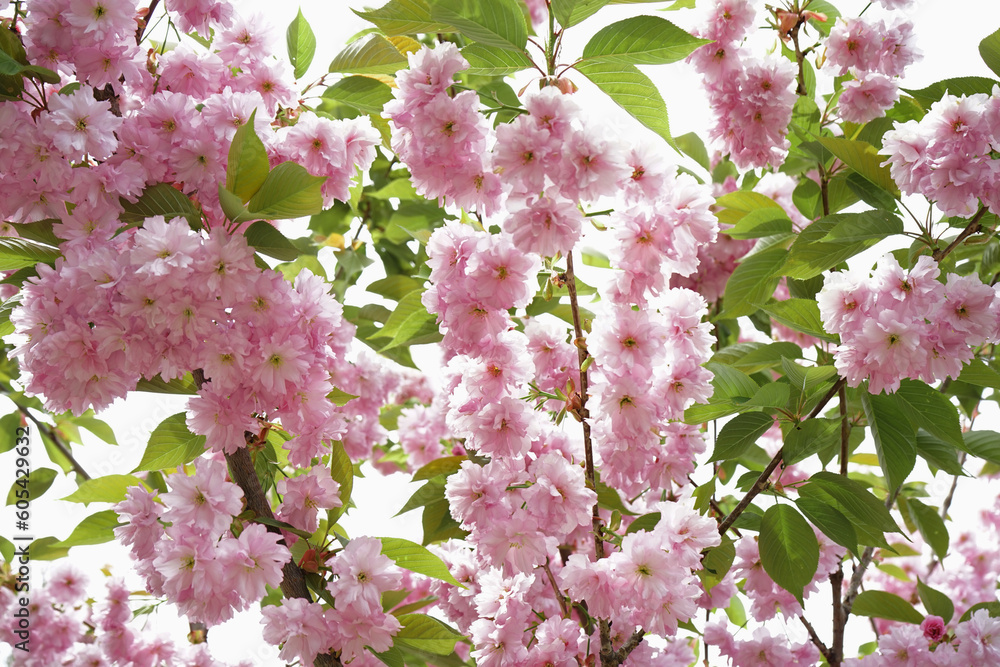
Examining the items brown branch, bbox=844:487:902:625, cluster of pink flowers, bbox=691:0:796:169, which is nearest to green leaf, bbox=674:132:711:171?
cluster of pink flowers, bbox=691:0:796:169

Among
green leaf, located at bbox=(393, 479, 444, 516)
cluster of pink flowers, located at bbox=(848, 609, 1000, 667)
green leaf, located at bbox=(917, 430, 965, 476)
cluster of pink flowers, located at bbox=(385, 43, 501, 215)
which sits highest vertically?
cluster of pink flowers, located at bbox=(385, 43, 501, 215)

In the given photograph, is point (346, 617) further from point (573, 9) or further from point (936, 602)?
point (936, 602)

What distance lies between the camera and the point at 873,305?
3.54 feet

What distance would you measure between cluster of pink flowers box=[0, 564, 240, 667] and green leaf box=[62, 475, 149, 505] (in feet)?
2.13

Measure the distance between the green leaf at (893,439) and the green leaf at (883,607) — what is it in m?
0.52

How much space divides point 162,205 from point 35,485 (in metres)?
1.26

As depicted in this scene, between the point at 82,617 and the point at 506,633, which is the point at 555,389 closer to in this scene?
the point at 506,633

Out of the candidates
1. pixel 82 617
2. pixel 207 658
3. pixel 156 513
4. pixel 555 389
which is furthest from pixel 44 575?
pixel 555 389

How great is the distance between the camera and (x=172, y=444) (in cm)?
120

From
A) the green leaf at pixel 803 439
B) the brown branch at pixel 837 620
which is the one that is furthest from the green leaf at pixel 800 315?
the brown branch at pixel 837 620

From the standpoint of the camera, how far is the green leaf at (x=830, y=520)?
1.21m

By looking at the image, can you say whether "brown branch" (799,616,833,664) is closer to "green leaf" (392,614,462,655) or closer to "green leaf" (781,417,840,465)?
"green leaf" (781,417,840,465)

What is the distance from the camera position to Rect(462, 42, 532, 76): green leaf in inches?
40.8

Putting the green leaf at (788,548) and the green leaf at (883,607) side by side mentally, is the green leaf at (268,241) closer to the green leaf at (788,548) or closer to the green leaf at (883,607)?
the green leaf at (788,548)
